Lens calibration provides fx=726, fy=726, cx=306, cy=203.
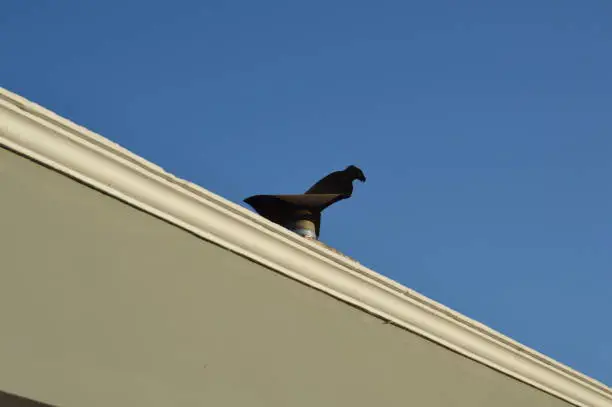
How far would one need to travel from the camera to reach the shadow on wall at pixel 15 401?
209 cm

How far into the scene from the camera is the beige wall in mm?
2188

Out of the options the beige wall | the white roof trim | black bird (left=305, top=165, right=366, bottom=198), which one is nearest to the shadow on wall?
the beige wall

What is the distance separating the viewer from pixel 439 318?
10.8ft

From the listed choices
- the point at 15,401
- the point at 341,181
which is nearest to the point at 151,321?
the point at 15,401

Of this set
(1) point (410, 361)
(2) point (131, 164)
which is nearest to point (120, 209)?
(2) point (131, 164)

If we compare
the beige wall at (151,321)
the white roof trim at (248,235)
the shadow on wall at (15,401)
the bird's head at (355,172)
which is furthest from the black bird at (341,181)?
the shadow on wall at (15,401)

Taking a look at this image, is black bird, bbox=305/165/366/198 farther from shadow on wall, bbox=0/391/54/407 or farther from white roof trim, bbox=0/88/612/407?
shadow on wall, bbox=0/391/54/407

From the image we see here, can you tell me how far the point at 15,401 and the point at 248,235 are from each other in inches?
40.1

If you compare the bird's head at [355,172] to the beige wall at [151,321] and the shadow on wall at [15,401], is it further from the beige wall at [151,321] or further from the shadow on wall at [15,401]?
the shadow on wall at [15,401]

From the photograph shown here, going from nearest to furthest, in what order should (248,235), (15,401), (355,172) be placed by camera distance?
1. (15,401)
2. (248,235)
3. (355,172)

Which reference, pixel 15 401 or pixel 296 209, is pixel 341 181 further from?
pixel 15 401

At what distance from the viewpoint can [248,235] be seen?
9.12ft

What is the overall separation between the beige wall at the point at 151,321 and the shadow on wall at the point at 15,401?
1.2 inches

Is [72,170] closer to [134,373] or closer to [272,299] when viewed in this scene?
[134,373]
